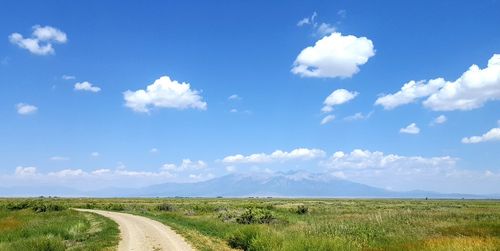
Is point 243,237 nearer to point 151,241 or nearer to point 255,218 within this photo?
point 151,241

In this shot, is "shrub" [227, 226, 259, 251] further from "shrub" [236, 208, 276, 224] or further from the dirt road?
"shrub" [236, 208, 276, 224]

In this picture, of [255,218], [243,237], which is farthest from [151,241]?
[255,218]

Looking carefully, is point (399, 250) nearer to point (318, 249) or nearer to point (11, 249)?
point (318, 249)

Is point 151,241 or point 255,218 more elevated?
point 255,218

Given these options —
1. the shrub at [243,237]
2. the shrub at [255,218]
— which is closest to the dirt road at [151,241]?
the shrub at [243,237]

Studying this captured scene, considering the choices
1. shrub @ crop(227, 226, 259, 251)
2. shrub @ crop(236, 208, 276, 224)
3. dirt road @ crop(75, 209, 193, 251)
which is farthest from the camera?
shrub @ crop(236, 208, 276, 224)

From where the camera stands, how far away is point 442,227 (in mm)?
28641

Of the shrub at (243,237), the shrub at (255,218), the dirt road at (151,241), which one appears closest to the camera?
the dirt road at (151,241)

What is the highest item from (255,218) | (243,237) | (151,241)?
(255,218)

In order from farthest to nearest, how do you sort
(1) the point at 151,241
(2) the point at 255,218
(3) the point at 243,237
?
(2) the point at 255,218, (1) the point at 151,241, (3) the point at 243,237

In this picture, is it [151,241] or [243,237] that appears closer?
[243,237]

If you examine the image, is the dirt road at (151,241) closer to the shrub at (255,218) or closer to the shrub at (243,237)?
the shrub at (243,237)

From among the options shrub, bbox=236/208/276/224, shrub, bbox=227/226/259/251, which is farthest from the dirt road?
shrub, bbox=236/208/276/224

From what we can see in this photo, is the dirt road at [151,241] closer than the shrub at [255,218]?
Yes
